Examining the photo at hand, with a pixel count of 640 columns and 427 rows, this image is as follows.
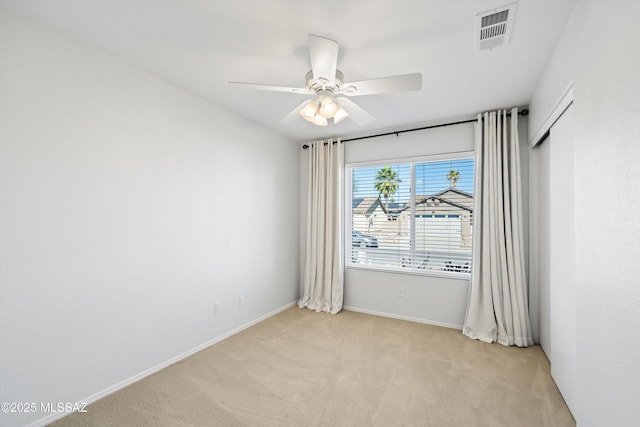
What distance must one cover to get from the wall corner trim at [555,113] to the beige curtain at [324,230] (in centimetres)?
217

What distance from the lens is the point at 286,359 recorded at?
8.34 ft

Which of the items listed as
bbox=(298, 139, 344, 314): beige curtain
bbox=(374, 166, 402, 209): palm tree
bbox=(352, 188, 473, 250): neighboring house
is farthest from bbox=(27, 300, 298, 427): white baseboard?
bbox=(374, 166, 402, 209): palm tree

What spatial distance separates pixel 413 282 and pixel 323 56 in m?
2.84

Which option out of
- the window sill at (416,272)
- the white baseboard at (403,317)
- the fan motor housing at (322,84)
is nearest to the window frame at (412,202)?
the window sill at (416,272)

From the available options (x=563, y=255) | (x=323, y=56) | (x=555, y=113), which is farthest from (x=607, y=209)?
(x=323, y=56)

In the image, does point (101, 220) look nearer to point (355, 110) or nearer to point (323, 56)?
point (323, 56)

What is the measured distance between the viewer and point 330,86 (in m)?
1.95

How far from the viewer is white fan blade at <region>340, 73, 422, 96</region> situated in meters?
1.73

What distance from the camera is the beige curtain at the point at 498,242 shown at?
284cm

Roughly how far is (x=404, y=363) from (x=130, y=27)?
3263mm

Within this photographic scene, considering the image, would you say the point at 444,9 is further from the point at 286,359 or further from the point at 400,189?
the point at 286,359

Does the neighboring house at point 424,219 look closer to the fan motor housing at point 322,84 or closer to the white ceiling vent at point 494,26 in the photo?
the white ceiling vent at point 494,26

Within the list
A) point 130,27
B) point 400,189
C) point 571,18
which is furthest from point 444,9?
point 400,189

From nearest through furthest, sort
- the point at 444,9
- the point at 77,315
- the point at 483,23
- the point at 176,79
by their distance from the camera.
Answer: the point at 444,9
the point at 483,23
the point at 77,315
the point at 176,79
